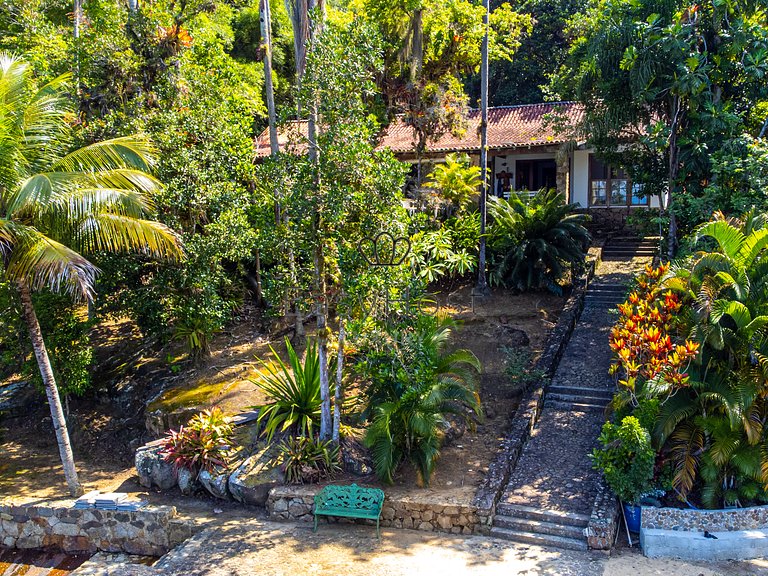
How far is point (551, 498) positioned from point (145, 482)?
626 cm

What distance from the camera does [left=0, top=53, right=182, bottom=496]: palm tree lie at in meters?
8.91

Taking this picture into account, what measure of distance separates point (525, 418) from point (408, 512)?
272 cm

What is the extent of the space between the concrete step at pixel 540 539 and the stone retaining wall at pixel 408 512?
0.22 m

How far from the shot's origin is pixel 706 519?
800 cm

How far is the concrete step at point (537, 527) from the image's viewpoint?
325 inches

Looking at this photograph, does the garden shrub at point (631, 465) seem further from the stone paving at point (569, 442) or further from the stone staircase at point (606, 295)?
the stone staircase at point (606, 295)

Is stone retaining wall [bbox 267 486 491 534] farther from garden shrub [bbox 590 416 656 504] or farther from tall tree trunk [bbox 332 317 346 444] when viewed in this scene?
garden shrub [bbox 590 416 656 504]

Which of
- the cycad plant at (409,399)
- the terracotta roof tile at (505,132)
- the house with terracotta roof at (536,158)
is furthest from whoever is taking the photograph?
the house with terracotta roof at (536,158)

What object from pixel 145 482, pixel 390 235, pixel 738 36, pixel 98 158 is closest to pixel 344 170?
pixel 390 235

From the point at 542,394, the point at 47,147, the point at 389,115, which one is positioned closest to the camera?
the point at 47,147

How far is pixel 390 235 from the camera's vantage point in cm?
909

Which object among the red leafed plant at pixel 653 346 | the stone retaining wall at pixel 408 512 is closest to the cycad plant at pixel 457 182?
the red leafed plant at pixel 653 346

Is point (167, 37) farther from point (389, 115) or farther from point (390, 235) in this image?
point (390, 235)

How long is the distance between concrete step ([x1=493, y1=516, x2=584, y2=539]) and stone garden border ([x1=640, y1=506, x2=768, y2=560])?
815 millimetres
